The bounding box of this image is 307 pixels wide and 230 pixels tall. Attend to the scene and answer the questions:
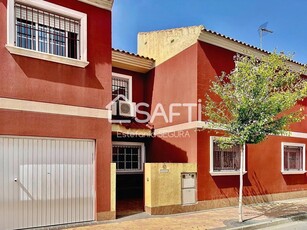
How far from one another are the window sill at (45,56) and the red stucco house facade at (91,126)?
1.0 inches

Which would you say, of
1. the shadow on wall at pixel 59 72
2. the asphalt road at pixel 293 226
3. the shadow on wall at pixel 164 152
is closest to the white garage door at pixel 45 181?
the shadow on wall at pixel 59 72

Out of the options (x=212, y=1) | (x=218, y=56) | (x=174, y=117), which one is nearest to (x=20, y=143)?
(x=174, y=117)

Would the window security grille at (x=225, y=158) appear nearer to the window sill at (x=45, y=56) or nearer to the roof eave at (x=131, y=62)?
the roof eave at (x=131, y=62)

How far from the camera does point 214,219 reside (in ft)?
29.8

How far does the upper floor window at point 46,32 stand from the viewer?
7867 mm

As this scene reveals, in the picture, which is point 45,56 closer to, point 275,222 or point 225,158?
point 225,158

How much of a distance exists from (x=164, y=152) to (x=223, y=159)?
2606mm

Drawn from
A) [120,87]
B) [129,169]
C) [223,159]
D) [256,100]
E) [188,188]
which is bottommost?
[188,188]

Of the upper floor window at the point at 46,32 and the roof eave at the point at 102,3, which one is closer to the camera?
the upper floor window at the point at 46,32

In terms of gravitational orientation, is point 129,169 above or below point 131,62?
below

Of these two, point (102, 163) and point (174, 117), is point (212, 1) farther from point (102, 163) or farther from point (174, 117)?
point (102, 163)

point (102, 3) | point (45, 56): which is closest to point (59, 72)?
point (45, 56)

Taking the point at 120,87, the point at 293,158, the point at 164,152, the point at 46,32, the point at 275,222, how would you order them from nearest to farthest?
the point at 46,32 → the point at 275,222 → the point at 164,152 → the point at 120,87 → the point at 293,158

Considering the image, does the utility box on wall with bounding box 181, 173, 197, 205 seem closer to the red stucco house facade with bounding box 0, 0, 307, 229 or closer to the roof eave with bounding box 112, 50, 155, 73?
the red stucco house facade with bounding box 0, 0, 307, 229
